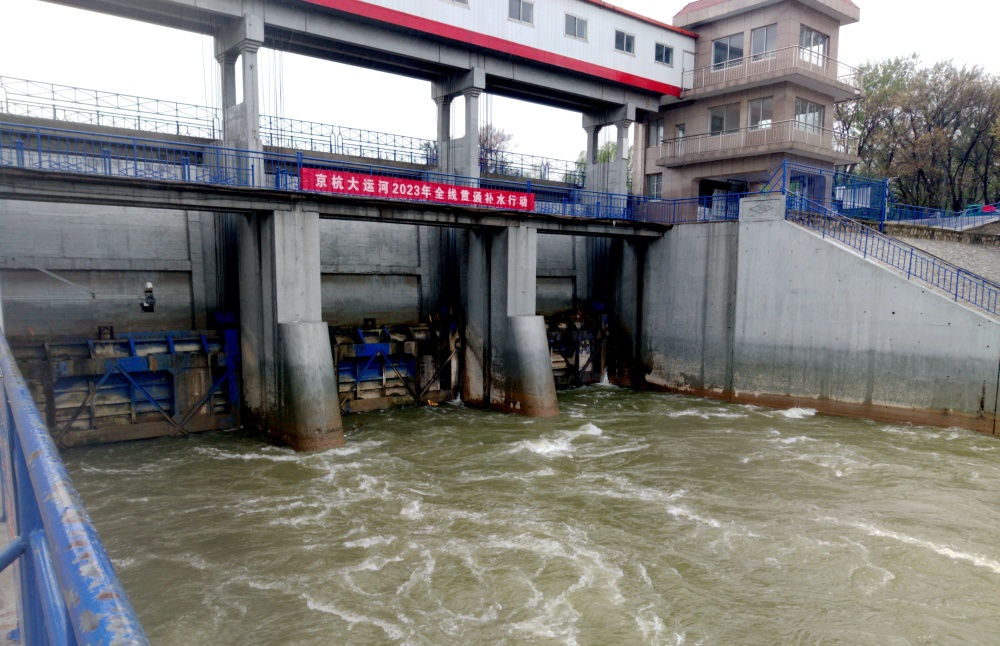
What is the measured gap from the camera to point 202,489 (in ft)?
41.5

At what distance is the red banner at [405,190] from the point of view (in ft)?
52.6

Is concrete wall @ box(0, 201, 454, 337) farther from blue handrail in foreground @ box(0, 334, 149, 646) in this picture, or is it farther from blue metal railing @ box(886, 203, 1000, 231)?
blue metal railing @ box(886, 203, 1000, 231)

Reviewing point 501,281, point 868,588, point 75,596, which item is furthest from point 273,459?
point 75,596

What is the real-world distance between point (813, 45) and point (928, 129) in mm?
16690

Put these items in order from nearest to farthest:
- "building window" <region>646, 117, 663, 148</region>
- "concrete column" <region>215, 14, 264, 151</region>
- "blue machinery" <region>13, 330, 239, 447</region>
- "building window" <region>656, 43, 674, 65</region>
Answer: "blue machinery" <region>13, 330, 239, 447</region> → "concrete column" <region>215, 14, 264, 151</region> → "building window" <region>656, 43, 674, 65</region> → "building window" <region>646, 117, 663, 148</region>

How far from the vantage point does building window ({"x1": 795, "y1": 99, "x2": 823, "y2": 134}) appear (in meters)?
27.3

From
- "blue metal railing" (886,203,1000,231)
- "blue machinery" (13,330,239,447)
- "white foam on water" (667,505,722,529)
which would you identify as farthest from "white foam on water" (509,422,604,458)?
"blue metal railing" (886,203,1000,231)

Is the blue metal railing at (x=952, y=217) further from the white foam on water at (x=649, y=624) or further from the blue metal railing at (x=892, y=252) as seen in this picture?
the white foam on water at (x=649, y=624)

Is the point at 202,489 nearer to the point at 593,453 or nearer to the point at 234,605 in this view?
the point at 234,605

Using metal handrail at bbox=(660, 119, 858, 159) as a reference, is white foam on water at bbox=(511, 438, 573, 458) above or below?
below

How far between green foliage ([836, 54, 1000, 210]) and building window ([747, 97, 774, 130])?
14996 millimetres

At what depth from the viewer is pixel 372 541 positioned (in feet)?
34.3

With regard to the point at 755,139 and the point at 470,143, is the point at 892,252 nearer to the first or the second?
the point at 755,139

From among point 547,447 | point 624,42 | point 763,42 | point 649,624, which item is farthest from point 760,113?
point 649,624
